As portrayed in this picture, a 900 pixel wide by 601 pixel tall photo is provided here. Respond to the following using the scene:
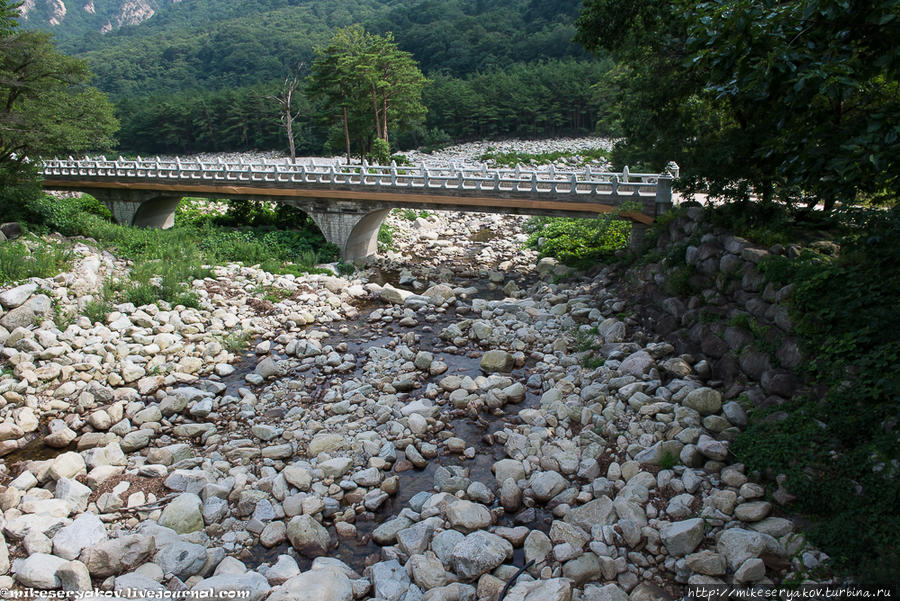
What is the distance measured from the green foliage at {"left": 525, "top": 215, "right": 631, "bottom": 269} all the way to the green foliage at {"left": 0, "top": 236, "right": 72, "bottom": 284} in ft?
63.9

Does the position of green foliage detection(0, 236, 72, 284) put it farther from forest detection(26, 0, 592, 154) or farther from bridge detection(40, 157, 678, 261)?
forest detection(26, 0, 592, 154)

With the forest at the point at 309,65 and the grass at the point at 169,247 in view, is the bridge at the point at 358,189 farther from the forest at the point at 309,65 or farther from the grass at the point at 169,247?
the forest at the point at 309,65

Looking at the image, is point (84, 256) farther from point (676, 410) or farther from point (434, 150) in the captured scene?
point (434, 150)

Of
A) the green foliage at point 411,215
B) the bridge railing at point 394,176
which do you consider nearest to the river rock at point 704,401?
the bridge railing at point 394,176

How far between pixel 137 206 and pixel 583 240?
2579 centimetres

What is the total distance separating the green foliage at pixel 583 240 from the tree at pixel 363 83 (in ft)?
59.2

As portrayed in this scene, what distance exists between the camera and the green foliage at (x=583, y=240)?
22703 millimetres

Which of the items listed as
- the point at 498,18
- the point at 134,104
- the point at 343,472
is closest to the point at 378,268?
the point at 343,472

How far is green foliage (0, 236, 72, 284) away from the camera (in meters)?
18.3

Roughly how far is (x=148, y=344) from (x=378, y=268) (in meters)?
11.7

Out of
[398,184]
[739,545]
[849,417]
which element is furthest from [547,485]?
[398,184]

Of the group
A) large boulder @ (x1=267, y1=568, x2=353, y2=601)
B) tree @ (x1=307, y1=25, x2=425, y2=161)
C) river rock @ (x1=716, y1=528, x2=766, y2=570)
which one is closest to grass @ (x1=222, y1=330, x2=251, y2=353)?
large boulder @ (x1=267, y1=568, x2=353, y2=601)

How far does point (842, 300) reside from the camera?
9430 mm

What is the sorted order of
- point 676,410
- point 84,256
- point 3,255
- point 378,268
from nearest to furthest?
point 676,410, point 3,255, point 84,256, point 378,268
